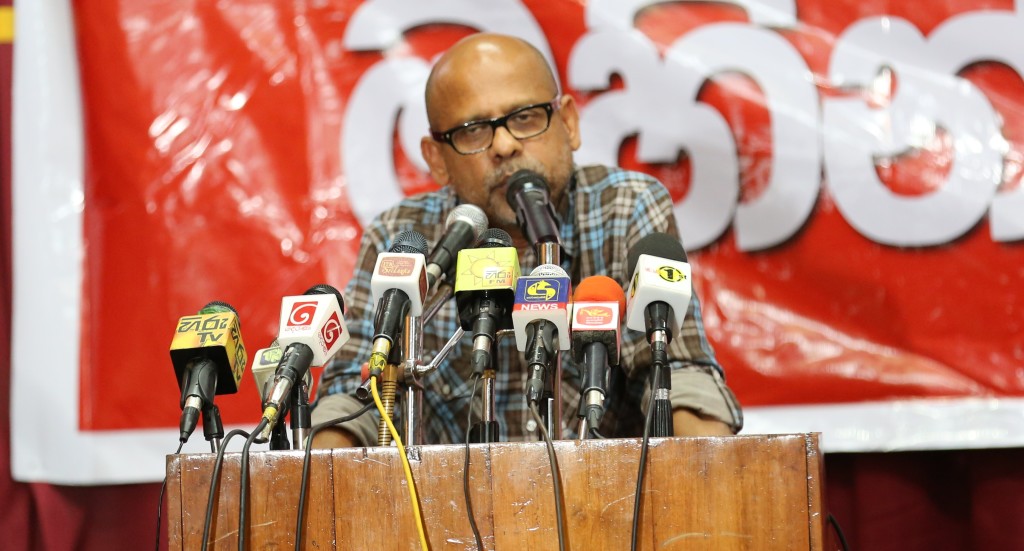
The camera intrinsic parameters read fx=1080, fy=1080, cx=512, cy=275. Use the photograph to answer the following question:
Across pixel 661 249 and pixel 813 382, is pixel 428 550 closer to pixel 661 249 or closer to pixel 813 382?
pixel 661 249

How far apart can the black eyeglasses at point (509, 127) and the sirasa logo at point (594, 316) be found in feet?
2.77

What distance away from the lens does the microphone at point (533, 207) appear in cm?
164

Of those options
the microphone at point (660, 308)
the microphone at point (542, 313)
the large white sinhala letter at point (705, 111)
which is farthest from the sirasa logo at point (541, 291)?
the large white sinhala letter at point (705, 111)

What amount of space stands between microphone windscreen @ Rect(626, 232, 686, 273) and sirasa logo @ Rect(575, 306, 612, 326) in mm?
100

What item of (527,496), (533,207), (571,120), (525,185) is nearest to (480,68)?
(571,120)

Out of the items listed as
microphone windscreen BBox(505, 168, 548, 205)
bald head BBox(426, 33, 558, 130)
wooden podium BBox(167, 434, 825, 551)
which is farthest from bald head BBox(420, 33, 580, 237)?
wooden podium BBox(167, 434, 825, 551)

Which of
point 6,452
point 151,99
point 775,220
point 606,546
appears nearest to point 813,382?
point 775,220

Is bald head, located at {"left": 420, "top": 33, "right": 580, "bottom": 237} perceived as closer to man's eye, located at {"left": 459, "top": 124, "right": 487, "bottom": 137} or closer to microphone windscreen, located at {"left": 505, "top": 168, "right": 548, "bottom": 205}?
man's eye, located at {"left": 459, "top": 124, "right": 487, "bottom": 137}

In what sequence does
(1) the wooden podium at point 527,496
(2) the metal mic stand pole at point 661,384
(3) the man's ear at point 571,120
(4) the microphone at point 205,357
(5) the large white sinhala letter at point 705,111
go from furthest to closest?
1. (5) the large white sinhala letter at point 705,111
2. (3) the man's ear at point 571,120
3. (4) the microphone at point 205,357
4. (2) the metal mic stand pole at point 661,384
5. (1) the wooden podium at point 527,496

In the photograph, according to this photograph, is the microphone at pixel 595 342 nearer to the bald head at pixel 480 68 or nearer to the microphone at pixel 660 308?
the microphone at pixel 660 308

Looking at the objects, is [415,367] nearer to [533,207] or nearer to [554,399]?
[554,399]

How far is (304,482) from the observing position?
1.24 metres

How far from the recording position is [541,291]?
1336 mm

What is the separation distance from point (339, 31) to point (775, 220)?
3.76ft
